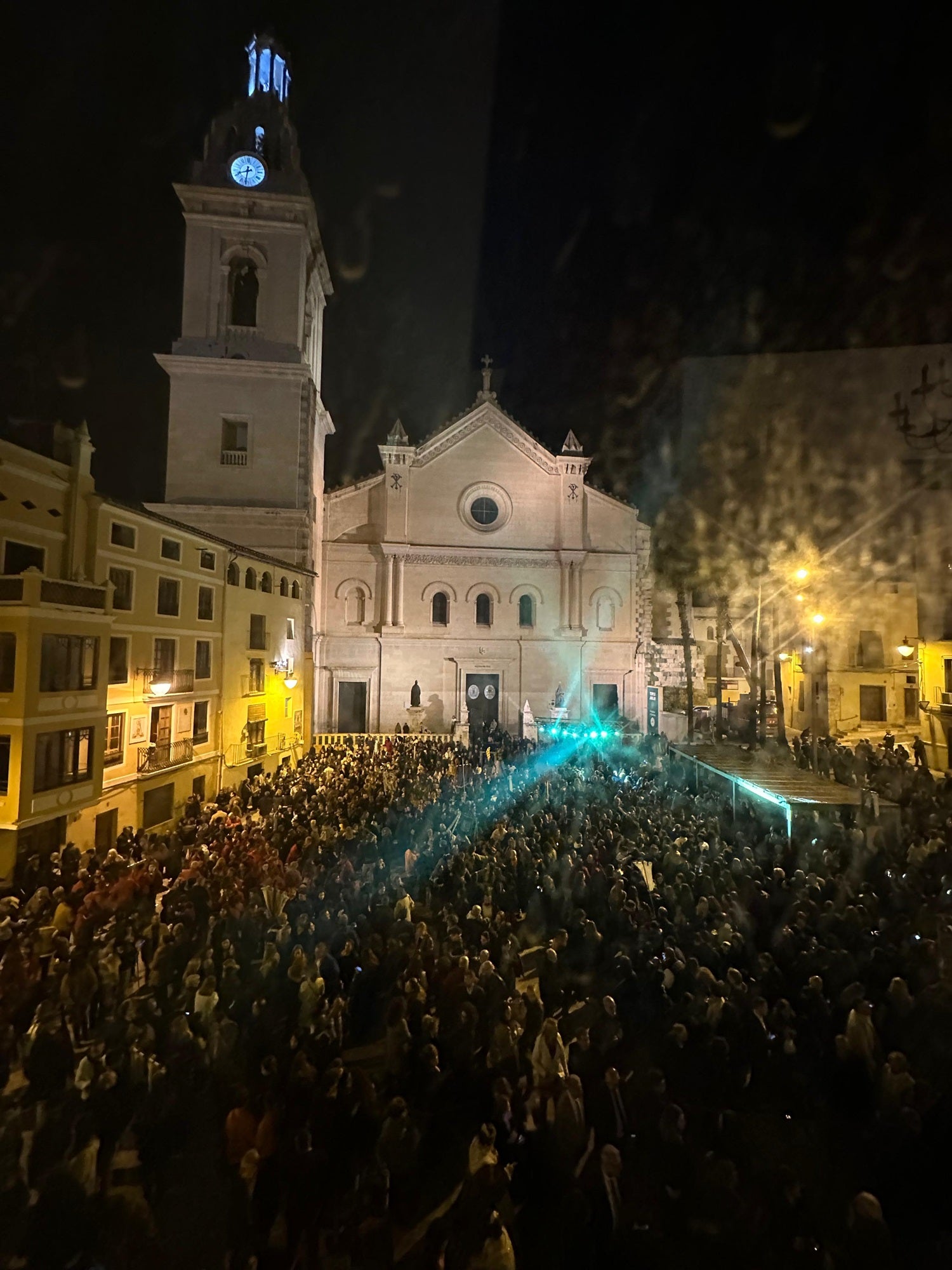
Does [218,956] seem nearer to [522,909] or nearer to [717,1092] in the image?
[522,909]

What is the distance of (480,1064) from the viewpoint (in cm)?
637

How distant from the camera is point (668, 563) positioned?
123ft

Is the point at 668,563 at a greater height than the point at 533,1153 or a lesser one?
greater

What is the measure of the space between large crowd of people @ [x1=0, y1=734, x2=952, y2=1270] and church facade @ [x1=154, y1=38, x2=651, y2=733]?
20.5 metres

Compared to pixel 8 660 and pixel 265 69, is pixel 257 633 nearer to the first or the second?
pixel 8 660

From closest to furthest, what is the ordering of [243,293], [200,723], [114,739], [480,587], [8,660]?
[8,660], [114,739], [200,723], [243,293], [480,587]

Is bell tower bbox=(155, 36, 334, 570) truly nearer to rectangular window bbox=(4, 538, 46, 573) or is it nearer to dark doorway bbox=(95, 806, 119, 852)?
rectangular window bbox=(4, 538, 46, 573)


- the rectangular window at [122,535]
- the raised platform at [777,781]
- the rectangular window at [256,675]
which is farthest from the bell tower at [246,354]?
the raised platform at [777,781]

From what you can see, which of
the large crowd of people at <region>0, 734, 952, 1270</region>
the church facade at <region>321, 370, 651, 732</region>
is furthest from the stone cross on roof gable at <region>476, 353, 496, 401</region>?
the large crowd of people at <region>0, 734, 952, 1270</region>

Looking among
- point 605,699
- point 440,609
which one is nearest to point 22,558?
point 440,609

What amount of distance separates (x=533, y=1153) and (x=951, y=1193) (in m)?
3.28

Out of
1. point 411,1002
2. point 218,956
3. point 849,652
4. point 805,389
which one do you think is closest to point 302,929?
point 218,956

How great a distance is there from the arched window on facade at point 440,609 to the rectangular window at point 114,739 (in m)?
18.0

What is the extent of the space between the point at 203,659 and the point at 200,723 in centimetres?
182
